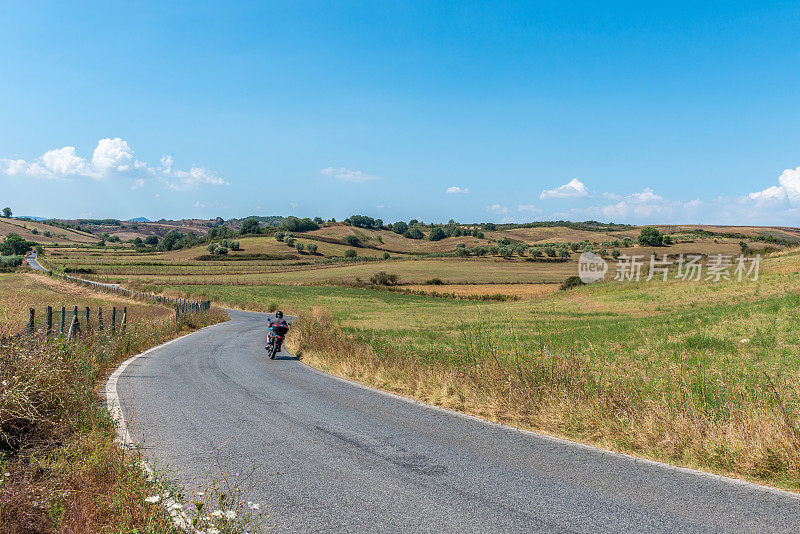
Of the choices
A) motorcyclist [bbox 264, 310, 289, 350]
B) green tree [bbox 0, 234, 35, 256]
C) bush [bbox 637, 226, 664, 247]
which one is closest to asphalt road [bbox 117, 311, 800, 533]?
motorcyclist [bbox 264, 310, 289, 350]

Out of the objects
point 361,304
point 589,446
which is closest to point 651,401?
point 589,446

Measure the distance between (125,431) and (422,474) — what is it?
4.57m

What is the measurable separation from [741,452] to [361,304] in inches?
2225

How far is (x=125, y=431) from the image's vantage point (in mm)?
7391

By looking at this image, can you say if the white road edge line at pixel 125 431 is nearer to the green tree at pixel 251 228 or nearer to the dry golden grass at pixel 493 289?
Result: the dry golden grass at pixel 493 289

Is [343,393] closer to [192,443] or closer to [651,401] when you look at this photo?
[192,443]

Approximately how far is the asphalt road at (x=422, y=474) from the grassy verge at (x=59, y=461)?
25.4 inches

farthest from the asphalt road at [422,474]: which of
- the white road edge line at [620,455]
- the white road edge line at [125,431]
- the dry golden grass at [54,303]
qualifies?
the dry golden grass at [54,303]

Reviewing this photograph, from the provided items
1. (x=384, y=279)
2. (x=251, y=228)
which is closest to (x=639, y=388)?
(x=384, y=279)

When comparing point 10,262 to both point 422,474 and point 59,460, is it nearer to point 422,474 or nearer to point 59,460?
point 59,460

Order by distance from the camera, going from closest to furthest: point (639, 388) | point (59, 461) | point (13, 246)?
1. point (59, 461)
2. point (639, 388)
3. point (13, 246)

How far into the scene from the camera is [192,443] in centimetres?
718

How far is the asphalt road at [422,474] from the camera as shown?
4.65 metres

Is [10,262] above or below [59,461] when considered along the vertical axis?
below
